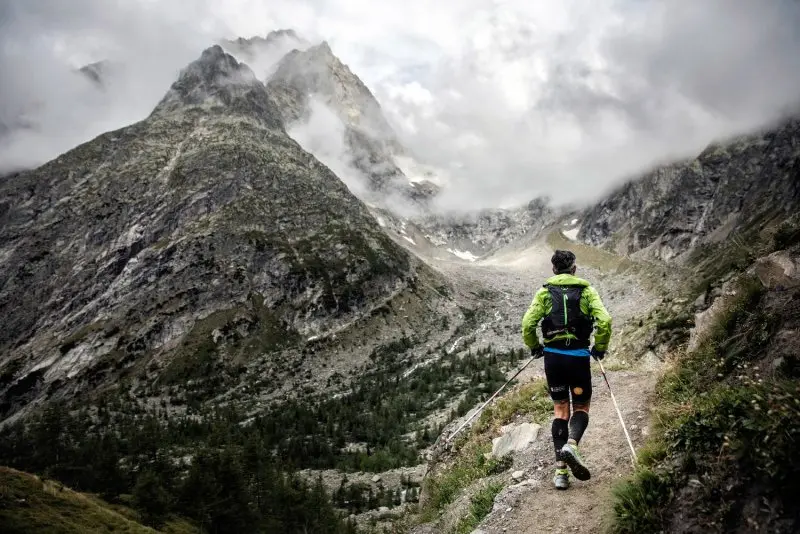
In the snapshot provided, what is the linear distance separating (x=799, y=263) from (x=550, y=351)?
244 inches

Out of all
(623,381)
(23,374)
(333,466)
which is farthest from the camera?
(23,374)

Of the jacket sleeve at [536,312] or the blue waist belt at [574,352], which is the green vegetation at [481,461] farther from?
the jacket sleeve at [536,312]

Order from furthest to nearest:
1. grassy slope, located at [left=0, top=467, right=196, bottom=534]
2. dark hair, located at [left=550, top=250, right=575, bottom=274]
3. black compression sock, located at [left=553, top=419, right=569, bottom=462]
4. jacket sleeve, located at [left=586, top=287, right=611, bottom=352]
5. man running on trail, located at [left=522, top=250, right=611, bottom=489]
A: grassy slope, located at [left=0, top=467, right=196, bottom=534] < dark hair, located at [left=550, top=250, right=575, bottom=274] < black compression sock, located at [left=553, top=419, right=569, bottom=462] < man running on trail, located at [left=522, top=250, right=611, bottom=489] < jacket sleeve, located at [left=586, top=287, right=611, bottom=352]

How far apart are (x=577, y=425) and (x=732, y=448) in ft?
11.7

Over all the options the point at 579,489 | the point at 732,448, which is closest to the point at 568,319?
the point at 579,489

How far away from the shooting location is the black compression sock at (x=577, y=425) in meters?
9.44

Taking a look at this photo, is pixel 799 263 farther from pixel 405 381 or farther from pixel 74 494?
pixel 405 381

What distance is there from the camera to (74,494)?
55750mm

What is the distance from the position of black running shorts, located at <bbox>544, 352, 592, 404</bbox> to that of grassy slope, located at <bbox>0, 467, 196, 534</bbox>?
171ft

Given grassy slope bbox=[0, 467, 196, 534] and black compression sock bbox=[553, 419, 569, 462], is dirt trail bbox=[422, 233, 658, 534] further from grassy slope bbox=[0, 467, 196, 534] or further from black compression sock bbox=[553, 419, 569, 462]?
grassy slope bbox=[0, 467, 196, 534]

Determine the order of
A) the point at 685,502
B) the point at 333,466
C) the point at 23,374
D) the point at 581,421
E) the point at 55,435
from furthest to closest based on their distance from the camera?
1. the point at 23,374
2. the point at 333,466
3. the point at 55,435
4. the point at 581,421
5. the point at 685,502

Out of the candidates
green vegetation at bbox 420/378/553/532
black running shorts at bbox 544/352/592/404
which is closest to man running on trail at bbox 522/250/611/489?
black running shorts at bbox 544/352/592/404

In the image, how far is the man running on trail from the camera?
9562 mm

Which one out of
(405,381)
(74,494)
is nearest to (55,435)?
(74,494)
